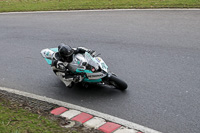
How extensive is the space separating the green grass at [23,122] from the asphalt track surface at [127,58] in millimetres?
1295

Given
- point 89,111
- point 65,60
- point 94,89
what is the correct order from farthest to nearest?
point 94,89
point 65,60
point 89,111

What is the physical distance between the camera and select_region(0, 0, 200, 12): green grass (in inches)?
606

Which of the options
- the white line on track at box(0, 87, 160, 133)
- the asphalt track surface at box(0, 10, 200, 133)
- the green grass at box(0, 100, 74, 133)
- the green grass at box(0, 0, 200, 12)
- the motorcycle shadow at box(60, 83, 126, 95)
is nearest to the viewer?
the green grass at box(0, 100, 74, 133)

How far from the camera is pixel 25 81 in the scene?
9016mm

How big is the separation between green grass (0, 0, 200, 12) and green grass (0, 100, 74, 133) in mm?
10184

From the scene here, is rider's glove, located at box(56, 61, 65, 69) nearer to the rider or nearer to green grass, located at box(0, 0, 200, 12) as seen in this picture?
the rider

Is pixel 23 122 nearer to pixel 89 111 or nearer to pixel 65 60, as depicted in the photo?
pixel 89 111

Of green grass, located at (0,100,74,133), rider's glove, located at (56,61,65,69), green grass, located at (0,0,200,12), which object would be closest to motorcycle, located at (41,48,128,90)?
rider's glove, located at (56,61,65,69)

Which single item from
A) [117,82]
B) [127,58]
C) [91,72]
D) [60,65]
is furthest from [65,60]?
[127,58]

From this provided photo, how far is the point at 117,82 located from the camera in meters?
7.83

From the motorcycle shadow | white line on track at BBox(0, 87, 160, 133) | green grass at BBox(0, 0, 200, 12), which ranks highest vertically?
green grass at BBox(0, 0, 200, 12)

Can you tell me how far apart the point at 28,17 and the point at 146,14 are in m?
5.98

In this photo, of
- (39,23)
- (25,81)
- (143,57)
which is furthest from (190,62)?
(39,23)

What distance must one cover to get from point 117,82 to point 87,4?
988cm
